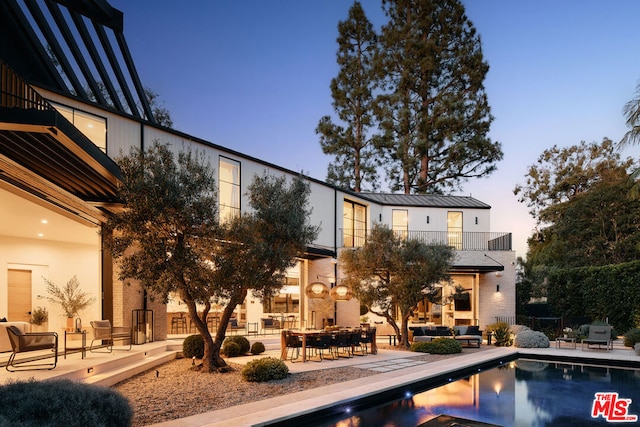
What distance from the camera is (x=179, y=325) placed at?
15875 mm

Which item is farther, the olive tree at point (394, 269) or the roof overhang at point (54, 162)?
the olive tree at point (394, 269)

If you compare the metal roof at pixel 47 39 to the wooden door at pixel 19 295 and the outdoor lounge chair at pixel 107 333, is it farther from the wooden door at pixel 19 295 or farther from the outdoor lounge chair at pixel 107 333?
the outdoor lounge chair at pixel 107 333

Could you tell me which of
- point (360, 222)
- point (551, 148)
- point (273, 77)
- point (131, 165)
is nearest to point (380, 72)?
point (273, 77)

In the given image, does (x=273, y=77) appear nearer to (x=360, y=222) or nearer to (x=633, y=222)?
(x=360, y=222)

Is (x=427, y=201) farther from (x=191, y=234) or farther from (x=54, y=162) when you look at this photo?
(x=54, y=162)

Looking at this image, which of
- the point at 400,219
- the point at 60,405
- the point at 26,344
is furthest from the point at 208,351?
the point at 400,219

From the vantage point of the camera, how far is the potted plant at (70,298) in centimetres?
1201

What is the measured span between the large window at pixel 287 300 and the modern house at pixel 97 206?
41 mm

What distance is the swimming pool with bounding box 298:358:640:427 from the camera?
755 cm

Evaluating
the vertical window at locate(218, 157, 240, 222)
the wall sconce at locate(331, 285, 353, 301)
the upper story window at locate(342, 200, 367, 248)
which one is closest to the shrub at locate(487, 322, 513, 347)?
the wall sconce at locate(331, 285, 353, 301)

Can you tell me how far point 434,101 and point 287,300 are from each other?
2017 cm

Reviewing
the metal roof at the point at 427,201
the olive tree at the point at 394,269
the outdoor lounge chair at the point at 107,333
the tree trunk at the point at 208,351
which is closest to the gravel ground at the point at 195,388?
the tree trunk at the point at 208,351

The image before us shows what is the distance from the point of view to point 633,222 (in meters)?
24.7

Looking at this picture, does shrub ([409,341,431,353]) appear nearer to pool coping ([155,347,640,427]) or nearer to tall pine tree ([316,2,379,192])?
pool coping ([155,347,640,427])
